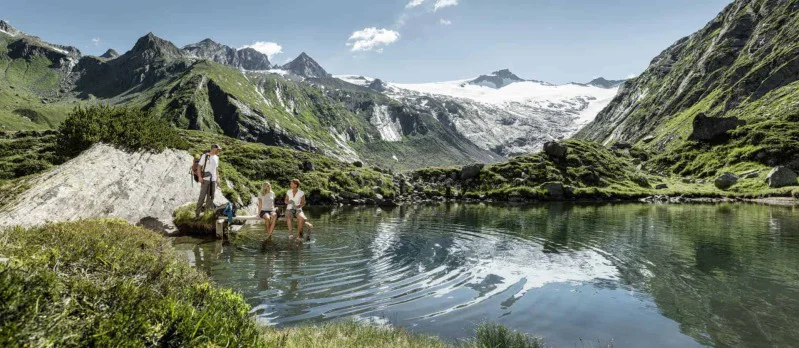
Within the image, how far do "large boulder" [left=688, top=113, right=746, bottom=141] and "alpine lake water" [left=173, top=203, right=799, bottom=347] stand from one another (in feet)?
410

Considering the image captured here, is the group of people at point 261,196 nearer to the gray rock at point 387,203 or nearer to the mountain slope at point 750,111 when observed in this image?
the gray rock at point 387,203

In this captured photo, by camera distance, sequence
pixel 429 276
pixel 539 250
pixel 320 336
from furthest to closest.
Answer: pixel 539 250 → pixel 429 276 → pixel 320 336

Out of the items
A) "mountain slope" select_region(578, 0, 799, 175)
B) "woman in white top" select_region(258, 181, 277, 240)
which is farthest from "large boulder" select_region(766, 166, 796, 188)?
"woman in white top" select_region(258, 181, 277, 240)

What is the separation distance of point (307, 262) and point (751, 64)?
8833 inches

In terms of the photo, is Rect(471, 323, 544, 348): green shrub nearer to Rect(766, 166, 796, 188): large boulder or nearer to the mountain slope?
Rect(766, 166, 796, 188): large boulder

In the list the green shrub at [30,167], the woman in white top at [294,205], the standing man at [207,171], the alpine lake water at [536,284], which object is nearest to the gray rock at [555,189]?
the alpine lake water at [536,284]

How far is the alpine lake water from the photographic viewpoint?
38.9ft

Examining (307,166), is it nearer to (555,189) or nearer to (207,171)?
(555,189)

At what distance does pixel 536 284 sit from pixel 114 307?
14.7m

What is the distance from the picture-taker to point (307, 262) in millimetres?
19266

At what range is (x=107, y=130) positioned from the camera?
25.4 m

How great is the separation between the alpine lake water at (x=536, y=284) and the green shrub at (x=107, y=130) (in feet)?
24.9

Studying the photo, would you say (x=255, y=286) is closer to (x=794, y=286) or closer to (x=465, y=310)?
(x=465, y=310)

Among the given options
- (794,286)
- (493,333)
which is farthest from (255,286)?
(794,286)
